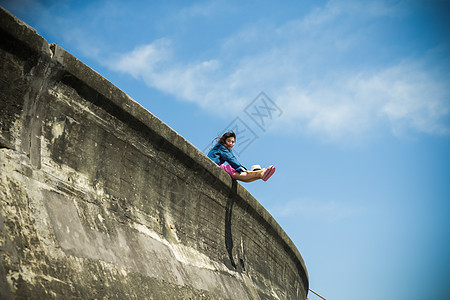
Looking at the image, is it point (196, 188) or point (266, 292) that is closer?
point (196, 188)

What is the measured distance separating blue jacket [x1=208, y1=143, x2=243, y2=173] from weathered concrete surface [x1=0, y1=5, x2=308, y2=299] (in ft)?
2.15

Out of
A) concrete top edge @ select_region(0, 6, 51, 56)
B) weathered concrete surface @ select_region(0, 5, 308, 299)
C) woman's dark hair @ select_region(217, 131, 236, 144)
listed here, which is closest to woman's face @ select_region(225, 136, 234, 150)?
woman's dark hair @ select_region(217, 131, 236, 144)

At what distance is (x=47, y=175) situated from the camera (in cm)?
334

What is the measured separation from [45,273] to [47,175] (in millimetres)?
804

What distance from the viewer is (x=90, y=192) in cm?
367

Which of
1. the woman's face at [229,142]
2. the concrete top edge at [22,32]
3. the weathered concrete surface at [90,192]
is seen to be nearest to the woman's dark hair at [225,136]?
the woman's face at [229,142]

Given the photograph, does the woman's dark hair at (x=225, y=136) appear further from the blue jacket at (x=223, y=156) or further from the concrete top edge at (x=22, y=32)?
the concrete top edge at (x=22, y=32)

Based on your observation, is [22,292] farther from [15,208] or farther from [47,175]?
[47,175]

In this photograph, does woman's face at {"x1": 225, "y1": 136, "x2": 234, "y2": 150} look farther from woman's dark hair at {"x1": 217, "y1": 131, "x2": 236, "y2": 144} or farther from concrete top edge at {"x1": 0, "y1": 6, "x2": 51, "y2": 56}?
concrete top edge at {"x1": 0, "y1": 6, "x2": 51, "y2": 56}

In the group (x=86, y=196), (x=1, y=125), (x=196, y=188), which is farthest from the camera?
(x=196, y=188)

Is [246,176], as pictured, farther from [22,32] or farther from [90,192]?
[22,32]

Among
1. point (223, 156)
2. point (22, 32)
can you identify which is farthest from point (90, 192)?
point (223, 156)

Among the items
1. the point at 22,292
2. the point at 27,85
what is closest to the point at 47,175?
the point at 27,85

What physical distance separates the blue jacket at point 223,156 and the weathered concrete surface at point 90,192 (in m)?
0.65
